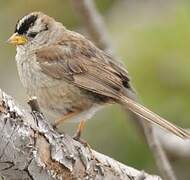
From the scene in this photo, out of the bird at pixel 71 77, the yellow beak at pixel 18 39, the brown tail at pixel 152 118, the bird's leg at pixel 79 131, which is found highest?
Result: the yellow beak at pixel 18 39

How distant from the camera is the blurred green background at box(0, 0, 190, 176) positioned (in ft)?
A: 19.4

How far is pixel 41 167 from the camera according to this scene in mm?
3193

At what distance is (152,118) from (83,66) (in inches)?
28.0

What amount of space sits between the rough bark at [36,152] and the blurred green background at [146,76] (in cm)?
207

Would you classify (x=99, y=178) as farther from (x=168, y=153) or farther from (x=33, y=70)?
(x=168, y=153)

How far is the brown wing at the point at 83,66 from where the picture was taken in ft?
14.9

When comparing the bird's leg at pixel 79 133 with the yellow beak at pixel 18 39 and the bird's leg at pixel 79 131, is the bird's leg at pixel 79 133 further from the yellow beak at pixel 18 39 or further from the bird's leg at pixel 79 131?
the yellow beak at pixel 18 39

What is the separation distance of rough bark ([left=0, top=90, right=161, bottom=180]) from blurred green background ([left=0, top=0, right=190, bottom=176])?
2.07 m

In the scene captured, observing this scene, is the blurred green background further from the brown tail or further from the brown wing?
the brown tail

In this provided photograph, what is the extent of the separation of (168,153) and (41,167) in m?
2.70

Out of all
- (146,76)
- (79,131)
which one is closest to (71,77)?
(79,131)

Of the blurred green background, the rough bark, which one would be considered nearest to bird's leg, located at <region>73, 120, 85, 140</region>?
the rough bark

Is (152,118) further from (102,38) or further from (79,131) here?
(102,38)

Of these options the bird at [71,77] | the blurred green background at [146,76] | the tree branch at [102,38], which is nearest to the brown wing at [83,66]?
the bird at [71,77]
